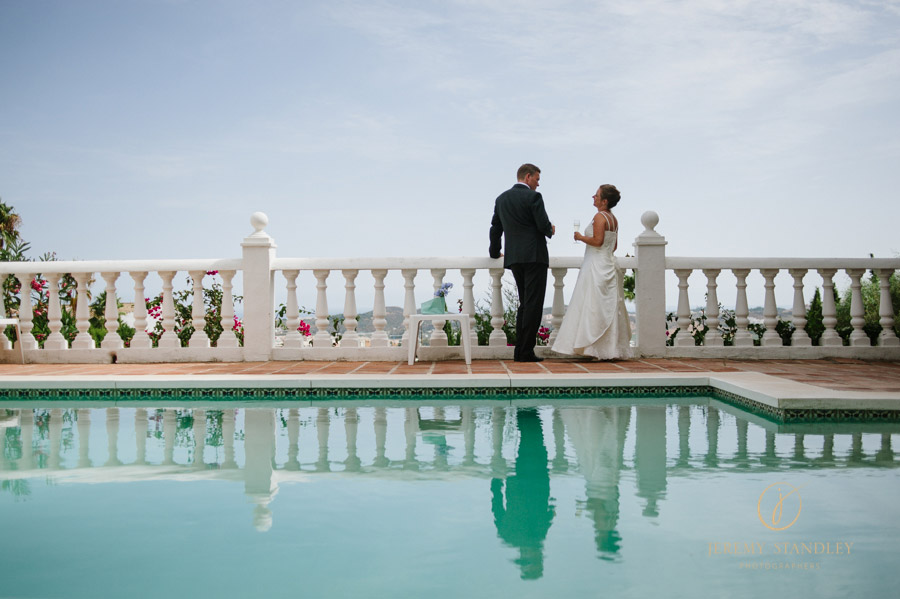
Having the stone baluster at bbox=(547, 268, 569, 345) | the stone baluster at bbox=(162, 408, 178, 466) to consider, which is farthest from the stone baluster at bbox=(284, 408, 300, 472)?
the stone baluster at bbox=(547, 268, 569, 345)

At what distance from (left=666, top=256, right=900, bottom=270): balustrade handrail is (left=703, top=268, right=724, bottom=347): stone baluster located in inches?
6.3

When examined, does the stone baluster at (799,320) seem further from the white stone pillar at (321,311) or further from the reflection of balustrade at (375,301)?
the white stone pillar at (321,311)

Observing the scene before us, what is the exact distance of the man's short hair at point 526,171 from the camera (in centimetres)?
802

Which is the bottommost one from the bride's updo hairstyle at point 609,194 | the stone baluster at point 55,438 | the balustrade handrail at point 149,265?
the stone baluster at point 55,438

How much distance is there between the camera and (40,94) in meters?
15.9

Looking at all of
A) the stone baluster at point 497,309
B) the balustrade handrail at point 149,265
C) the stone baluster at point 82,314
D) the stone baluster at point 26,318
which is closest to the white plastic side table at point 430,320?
the stone baluster at point 497,309

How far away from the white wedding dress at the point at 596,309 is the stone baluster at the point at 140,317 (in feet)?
16.1

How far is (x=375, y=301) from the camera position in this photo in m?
8.57

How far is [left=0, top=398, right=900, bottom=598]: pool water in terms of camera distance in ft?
8.18

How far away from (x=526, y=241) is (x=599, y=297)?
1031 mm

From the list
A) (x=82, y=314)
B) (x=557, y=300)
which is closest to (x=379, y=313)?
(x=557, y=300)

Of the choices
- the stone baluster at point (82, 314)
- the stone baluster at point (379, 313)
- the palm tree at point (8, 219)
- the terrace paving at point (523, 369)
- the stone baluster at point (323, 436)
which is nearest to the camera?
the stone baluster at point (323, 436)

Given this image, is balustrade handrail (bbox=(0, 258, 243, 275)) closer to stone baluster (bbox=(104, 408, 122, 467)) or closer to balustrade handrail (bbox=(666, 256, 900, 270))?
stone baluster (bbox=(104, 408, 122, 467))

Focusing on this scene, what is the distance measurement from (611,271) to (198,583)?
6.32 meters
